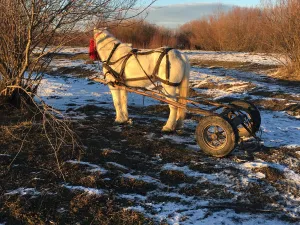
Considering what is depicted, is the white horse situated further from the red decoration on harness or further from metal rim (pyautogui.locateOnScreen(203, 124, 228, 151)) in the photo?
metal rim (pyautogui.locateOnScreen(203, 124, 228, 151))

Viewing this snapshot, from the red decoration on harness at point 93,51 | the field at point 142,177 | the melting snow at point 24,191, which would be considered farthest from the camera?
the red decoration on harness at point 93,51

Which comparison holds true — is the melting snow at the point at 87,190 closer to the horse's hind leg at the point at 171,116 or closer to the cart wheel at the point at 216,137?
the cart wheel at the point at 216,137

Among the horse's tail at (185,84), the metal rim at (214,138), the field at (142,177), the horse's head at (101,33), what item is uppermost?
the horse's head at (101,33)

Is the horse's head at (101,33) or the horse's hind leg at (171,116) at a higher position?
the horse's head at (101,33)

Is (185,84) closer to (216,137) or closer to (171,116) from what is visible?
(171,116)

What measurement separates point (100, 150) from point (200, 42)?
94.6 feet

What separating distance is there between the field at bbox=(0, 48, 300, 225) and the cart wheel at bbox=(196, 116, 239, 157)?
0.14 meters

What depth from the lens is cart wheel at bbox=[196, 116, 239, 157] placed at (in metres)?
4.60

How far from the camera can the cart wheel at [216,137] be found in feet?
15.1

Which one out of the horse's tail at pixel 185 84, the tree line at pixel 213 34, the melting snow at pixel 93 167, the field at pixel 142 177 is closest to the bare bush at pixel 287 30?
the tree line at pixel 213 34

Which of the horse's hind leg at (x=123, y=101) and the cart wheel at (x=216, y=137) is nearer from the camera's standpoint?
the cart wheel at (x=216, y=137)

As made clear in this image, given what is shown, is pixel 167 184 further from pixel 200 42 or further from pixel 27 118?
pixel 200 42

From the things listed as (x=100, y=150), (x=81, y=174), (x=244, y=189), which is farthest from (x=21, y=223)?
(x=244, y=189)

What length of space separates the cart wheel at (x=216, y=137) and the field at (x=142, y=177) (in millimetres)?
141
